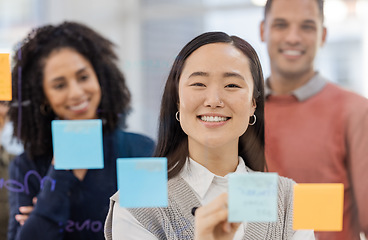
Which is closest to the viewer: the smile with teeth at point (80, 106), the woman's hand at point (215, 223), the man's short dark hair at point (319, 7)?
the woman's hand at point (215, 223)

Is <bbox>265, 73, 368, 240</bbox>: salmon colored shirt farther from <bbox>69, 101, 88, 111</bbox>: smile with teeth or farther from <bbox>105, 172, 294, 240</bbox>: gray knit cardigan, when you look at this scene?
<bbox>69, 101, 88, 111</bbox>: smile with teeth

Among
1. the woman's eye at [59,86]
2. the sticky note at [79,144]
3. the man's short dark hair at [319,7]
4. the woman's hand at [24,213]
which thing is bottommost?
the woman's hand at [24,213]

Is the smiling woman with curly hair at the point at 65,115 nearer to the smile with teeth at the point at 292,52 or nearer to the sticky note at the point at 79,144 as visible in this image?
the sticky note at the point at 79,144

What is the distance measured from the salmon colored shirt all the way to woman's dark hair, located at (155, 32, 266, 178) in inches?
1.2

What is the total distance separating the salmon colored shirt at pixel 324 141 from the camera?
97cm

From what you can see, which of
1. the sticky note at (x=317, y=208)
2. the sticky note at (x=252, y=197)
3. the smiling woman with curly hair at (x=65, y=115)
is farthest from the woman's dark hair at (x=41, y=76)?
the sticky note at (x=317, y=208)

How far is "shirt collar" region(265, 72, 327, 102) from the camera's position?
0.99 metres

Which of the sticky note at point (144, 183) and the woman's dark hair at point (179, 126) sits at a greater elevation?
the woman's dark hair at point (179, 126)

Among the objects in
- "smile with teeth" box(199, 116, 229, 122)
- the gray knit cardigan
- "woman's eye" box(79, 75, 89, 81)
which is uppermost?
"woman's eye" box(79, 75, 89, 81)

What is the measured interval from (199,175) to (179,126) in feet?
0.37

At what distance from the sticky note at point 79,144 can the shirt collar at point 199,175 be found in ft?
0.74

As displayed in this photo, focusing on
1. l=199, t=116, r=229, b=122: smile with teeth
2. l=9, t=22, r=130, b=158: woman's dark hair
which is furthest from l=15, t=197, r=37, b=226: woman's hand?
l=199, t=116, r=229, b=122: smile with teeth

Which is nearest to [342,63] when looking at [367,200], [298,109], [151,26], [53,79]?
[298,109]

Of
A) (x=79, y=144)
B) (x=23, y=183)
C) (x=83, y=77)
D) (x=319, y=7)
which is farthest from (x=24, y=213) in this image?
(x=319, y=7)
